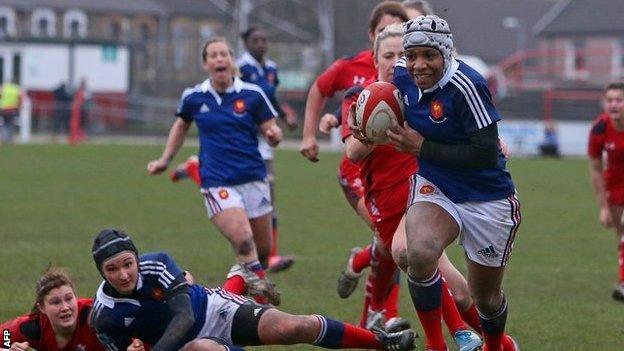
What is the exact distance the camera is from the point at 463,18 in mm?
67750

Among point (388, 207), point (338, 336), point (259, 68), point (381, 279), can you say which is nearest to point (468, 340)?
point (338, 336)

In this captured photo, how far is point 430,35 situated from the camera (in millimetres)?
6492

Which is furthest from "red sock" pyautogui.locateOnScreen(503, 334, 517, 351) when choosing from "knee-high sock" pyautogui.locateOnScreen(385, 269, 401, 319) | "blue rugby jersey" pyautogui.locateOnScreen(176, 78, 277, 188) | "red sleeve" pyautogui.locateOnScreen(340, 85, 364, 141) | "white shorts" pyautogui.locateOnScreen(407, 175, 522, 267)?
"blue rugby jersey" pyautogui.locateOnScreen(176, 78, 277, 188)

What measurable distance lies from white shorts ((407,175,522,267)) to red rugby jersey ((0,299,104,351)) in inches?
73.0

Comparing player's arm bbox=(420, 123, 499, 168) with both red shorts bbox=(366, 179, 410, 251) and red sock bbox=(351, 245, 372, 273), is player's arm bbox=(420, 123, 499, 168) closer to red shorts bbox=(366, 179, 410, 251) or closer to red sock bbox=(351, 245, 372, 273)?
red shorts bbox=(366, 179, 410, 251)

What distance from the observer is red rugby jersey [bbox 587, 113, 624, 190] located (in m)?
11.1

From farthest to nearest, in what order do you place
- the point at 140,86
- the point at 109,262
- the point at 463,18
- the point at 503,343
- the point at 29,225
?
the point at 463,18
the point at 140,86
the point at 29,225
the point at 503,343
the point at 109,262

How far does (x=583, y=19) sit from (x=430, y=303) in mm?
56068

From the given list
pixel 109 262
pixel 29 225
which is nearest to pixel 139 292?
pixel 109 262

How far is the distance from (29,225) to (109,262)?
941cm

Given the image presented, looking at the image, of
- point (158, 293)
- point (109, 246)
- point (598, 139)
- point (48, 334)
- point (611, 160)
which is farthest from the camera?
point (611, 160)

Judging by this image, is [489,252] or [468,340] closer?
[489,252]

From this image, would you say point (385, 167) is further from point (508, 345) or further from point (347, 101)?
point (508, 345)

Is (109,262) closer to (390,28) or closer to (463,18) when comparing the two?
(390,28)
